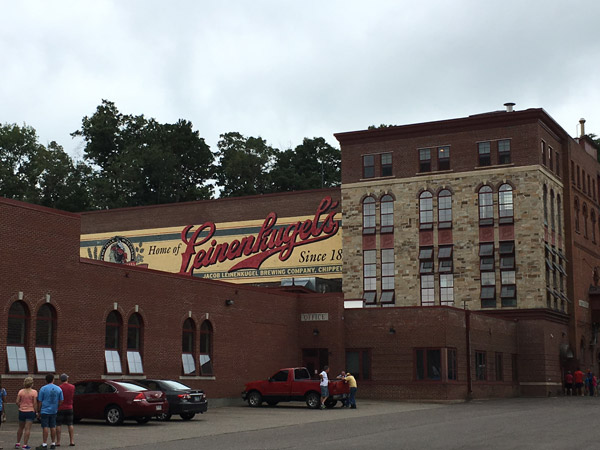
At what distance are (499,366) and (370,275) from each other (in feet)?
33.8

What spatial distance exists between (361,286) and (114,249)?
821 inches

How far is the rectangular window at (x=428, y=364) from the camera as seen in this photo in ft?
162

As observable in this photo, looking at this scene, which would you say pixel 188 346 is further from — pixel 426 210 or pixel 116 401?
pixel 426 210

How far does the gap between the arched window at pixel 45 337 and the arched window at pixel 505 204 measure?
1273 inches

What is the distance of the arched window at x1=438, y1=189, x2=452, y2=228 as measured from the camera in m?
60.4

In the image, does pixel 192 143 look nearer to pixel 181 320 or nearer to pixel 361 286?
pixel 361 286

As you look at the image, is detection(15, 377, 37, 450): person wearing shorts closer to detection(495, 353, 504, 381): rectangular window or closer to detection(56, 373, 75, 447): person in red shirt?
detection(56, 373, 75, 447): person in red shirt

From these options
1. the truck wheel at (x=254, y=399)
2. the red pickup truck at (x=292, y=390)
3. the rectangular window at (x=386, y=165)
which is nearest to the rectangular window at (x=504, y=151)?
the rectangular window at (x=386, y=165)

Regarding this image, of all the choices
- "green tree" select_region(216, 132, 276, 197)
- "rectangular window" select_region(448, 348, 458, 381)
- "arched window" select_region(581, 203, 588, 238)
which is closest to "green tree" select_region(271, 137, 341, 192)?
"green tree" select_region(216, 132, 276, 197)

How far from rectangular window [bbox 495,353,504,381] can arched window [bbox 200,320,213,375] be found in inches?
763

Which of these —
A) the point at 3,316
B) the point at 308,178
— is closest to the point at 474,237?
the point at 3,316

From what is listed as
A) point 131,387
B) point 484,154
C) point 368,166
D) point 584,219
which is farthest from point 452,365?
point 131,387

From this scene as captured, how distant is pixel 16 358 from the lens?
33594 millimetres

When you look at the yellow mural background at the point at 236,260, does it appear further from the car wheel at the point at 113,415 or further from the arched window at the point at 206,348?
the car wheel at the point at 113,415
